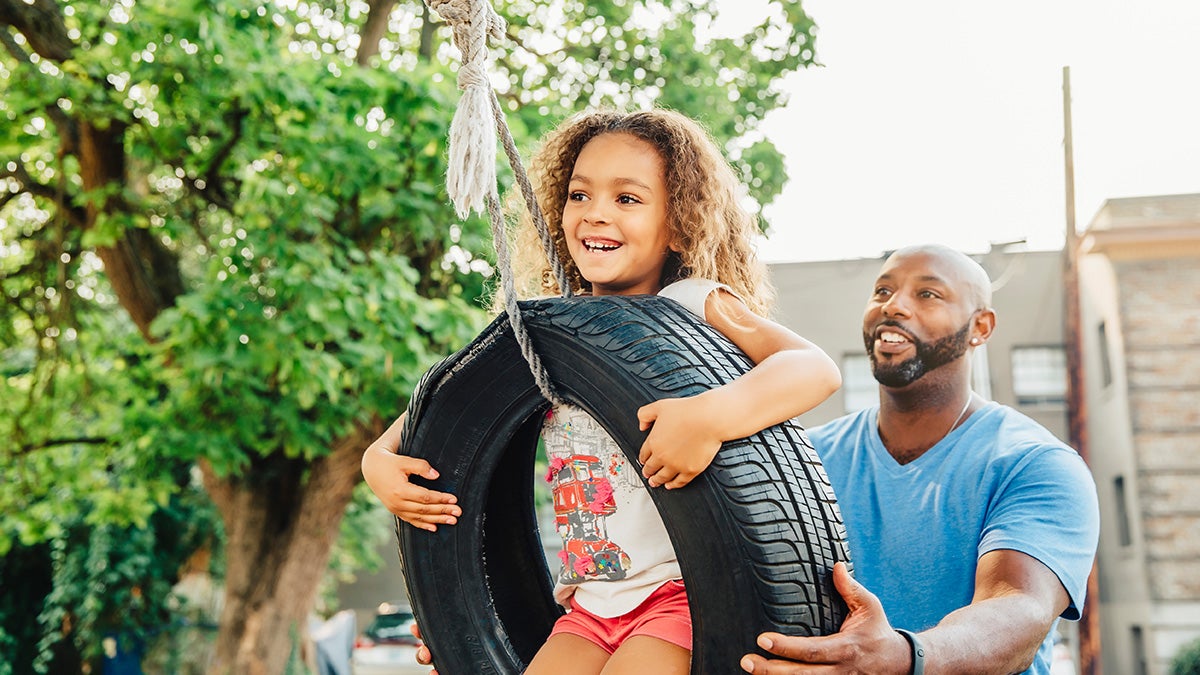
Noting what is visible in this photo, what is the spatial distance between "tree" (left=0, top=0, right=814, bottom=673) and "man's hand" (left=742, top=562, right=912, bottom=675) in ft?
15.0

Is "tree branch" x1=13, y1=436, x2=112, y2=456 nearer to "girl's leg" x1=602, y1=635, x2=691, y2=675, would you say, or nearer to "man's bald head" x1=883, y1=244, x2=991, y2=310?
"man's bald head" x1=883, y1=244, x2=991, y2=310

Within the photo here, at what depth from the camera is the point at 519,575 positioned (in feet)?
6.24

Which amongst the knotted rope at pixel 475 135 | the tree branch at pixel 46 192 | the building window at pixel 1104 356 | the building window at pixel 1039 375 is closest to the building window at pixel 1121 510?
the building window at pixel 1104 356

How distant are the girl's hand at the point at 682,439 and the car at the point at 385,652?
13.7 m

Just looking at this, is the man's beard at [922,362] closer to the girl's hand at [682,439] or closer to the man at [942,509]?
the man at [942,509]

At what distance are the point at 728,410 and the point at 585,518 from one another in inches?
18.3

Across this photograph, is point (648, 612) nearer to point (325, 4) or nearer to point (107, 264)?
point (107, 264)

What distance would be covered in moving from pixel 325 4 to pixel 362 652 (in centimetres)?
939

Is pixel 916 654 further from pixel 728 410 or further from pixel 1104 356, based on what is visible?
pixel 1104 356

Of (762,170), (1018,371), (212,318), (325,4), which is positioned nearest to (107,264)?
(212,318)

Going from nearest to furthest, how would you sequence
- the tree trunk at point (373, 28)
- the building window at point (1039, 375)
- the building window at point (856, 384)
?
the tree trunk at point (373, 28)
the building window at point (856, 384)
the building window at point (1039, 375)

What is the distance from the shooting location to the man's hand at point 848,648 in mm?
1299

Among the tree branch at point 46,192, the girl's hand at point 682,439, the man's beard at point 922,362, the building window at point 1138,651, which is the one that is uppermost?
the tree branch at point 46,192

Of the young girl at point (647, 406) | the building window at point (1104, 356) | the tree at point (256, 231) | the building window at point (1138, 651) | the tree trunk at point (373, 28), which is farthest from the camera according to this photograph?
the building window at point (1104, 356)
